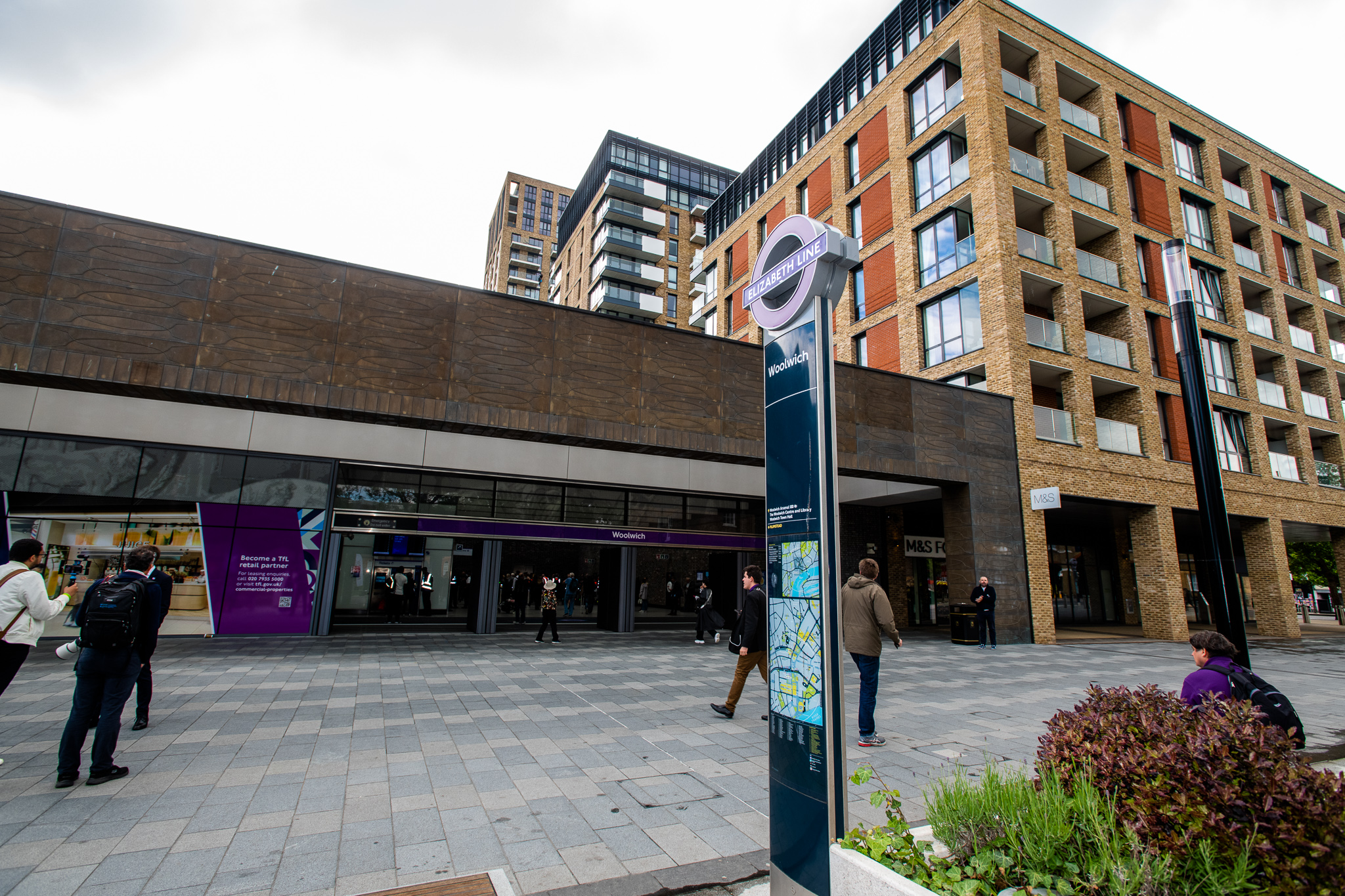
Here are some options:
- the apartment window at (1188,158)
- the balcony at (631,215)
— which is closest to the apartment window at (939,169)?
the apartment window at (1188,158)

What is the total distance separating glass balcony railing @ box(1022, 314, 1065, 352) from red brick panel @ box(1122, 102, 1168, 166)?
7.69 m

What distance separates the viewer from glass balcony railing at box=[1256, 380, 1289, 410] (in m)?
23.8

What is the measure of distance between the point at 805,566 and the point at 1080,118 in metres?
25.1

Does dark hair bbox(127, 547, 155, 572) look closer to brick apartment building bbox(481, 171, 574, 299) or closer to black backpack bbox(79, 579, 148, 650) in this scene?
black backpack bbox(79, 579, 148, 650)

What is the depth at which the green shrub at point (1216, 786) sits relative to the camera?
2.17 metres

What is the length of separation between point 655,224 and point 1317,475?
38526 millimetres

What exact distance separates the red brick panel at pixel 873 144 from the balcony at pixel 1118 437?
11.5 meters

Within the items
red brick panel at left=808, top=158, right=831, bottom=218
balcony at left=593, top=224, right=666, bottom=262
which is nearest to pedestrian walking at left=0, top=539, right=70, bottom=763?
red brick panel at left=808, top=158, right=831, bottom=218

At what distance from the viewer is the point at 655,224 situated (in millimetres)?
47000

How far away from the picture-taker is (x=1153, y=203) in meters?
22.3

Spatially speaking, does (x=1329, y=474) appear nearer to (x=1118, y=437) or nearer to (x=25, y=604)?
(x=1118, y=437)

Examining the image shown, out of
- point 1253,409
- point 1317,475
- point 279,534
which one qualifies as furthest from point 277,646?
point 1317,475

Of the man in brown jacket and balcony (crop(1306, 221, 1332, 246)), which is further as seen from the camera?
balcony (crop(1306, 221, 1332, 246))

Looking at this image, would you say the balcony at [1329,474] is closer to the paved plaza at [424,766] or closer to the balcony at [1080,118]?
the balcony at [1080,118]
